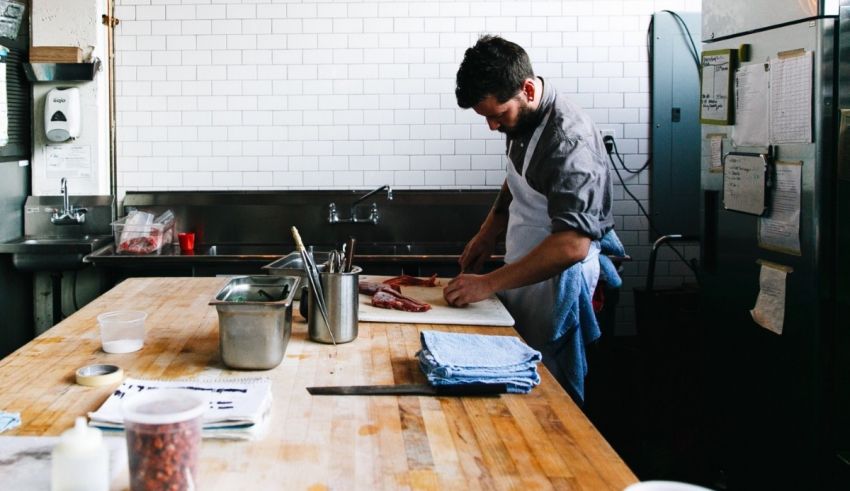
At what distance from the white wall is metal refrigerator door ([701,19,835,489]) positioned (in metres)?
3.94

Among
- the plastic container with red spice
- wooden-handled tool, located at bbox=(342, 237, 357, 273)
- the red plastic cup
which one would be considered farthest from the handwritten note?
the red plastic cup

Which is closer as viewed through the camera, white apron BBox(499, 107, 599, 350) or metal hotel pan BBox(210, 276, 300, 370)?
metal hotel pan BBox(210, 276, 300, 370)

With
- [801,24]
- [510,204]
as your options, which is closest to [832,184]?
[801,24]

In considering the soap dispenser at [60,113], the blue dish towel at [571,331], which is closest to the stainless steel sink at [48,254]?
the soap dispenser at [60,113]

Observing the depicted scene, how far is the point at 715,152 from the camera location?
13.3 feet

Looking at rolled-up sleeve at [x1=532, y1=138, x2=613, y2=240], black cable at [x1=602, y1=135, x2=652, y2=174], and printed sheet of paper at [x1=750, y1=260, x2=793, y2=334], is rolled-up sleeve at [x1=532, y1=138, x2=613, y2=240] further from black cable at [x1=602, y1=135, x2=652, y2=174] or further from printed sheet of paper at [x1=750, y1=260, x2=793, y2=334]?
black cable at [x1=602, y1=135, x2=652, y2=174]

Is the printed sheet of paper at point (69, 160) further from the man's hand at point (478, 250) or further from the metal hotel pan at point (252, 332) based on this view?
the metal hotel pan at point (252, 332)

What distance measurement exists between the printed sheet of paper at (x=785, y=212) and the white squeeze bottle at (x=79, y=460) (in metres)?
2.86

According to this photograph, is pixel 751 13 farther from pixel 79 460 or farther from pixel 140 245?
pixel 140 245

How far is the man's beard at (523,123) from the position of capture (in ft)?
11.0

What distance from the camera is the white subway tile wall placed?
589 cm

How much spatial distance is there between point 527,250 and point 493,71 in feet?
2.68

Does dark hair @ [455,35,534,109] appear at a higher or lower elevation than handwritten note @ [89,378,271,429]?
higher

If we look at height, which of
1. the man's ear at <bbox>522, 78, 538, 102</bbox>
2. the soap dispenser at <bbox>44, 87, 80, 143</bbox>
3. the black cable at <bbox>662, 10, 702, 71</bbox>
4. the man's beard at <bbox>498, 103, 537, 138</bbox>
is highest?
the black cable at <bbox>662, 10, 702, 71</bbox>
